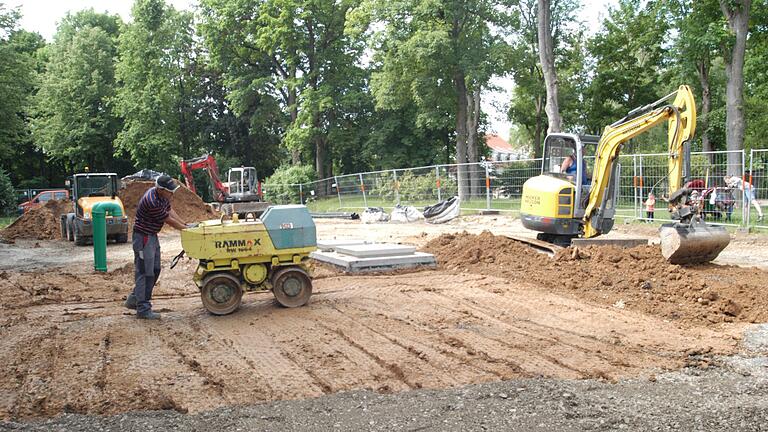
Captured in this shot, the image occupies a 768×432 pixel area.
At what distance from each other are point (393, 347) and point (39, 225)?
19350 mm

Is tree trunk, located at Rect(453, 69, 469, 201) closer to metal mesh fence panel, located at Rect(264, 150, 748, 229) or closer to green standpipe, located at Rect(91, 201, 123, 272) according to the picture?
metal mesh fence panel, located at Rect(264, 150, 748, 229)

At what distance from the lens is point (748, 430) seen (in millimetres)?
4238

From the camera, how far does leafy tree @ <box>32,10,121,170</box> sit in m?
46.8

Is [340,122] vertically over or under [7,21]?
under

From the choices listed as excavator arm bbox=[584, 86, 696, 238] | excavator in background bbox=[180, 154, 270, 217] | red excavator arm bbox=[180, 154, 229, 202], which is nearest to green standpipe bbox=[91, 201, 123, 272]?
excavator arm bbox=[584, 86, 696, 238]

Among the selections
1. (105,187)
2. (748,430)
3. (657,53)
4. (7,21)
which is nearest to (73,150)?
(7,21)

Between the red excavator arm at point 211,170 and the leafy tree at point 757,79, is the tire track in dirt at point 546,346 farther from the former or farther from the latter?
the red excavator arm at point 211,170

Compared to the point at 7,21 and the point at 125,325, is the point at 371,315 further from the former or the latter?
the point at 7,21

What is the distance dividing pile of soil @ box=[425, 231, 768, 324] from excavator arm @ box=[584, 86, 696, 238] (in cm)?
108

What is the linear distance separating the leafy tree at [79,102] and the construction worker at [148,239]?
42099 mm

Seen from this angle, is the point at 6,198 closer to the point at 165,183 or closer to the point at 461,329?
the point at 165,183

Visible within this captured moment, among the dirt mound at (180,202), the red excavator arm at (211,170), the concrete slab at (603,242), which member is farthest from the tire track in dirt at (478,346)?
the red excavator arm at (211,170)

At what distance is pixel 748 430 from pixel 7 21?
3473 cm

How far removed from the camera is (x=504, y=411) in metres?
4.62
